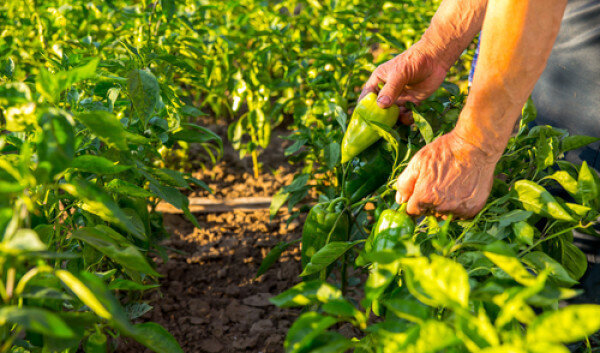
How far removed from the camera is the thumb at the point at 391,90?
3.87 feet

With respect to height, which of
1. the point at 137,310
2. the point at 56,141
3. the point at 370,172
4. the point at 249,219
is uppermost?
the point at 56,141

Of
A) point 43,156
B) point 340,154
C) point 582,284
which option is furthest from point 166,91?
point 582,284

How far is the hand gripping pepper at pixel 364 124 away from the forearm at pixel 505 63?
268mm

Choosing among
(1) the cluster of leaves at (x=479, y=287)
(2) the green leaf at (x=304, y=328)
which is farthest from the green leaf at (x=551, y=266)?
(2) the green leaf at (x=304, y=328)

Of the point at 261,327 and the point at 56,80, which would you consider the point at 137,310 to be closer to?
the point at 56,80

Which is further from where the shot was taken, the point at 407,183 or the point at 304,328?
the point at 407,183

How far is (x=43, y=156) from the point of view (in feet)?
1.86

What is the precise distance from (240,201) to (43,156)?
5.48 ft

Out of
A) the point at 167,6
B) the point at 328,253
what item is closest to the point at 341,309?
the point at 328,253

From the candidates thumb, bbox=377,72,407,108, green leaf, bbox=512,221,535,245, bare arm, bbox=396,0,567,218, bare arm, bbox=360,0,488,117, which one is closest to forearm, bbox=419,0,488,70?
bare arm, bbox=360,0,488,117

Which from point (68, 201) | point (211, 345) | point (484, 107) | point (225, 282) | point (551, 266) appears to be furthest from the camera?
point (225, 282)

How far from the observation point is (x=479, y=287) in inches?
28.0

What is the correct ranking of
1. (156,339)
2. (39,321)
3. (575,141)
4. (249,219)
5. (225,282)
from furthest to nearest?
1. (249,219)
2. (225,282)
3. (575,141)
4. (156,339)
5. (39,321)

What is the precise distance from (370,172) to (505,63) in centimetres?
44
